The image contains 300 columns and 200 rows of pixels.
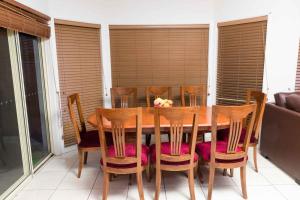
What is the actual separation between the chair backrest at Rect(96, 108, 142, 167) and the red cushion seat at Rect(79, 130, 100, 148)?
574 millimetres

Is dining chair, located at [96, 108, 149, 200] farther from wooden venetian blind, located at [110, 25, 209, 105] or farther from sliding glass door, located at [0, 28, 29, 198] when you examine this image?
wooden venetian blind, located at [110, 25, 209, 105]

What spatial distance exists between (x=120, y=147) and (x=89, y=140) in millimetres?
807

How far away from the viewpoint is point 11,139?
2502 mm

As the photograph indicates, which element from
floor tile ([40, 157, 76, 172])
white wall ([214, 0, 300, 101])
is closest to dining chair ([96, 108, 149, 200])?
floor tile ([40, 157, 76, 172])

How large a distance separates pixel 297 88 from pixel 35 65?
379cm

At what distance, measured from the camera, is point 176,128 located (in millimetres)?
2092

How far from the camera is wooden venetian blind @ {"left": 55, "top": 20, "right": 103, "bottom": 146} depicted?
3324 millimetres

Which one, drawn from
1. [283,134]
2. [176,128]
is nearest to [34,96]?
[176,128]

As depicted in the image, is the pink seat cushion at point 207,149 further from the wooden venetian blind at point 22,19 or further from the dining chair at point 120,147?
Result: the wooden venetian blind at point 22,19

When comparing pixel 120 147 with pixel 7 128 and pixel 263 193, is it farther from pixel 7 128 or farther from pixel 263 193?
pixel 263 193

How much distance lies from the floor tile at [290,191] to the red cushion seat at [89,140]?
2099mm

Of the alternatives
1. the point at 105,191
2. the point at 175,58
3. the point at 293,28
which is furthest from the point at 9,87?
the point at 293,28

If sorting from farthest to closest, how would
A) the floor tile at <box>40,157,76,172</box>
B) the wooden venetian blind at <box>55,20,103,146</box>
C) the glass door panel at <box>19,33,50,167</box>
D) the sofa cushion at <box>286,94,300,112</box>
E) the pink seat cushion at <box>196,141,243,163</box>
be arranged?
the wooden venetian blind at <box>55,20,103,146</box> → the floor tile at <box>40,157,76,172</box> → the glass door panel at <box>19,33,50,167</box> → the sofa cushion at <box>286,94,300,112</box> → the pink seat cushion at <box>196,141,243,163</box>

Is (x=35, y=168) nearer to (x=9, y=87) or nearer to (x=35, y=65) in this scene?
(x=9, y=87)
